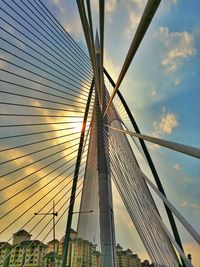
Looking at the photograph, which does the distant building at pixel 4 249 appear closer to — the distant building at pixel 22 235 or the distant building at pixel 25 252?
the distant building at pixel 25 252

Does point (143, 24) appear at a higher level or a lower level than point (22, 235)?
lower

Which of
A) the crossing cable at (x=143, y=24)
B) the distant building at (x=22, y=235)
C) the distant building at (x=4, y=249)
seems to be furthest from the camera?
the distant building at (x=22, y=235)

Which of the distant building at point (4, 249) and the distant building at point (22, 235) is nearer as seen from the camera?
the distant building at point (4, 249)

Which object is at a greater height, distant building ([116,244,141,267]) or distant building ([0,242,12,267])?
distant building ([116,244,141,267])

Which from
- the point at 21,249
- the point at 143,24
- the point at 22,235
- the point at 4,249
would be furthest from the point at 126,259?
the point at 143,24

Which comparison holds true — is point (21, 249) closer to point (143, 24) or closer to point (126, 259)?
point (143, 24)

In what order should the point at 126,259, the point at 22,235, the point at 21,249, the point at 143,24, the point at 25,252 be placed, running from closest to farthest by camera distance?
the point at 143,24 < the point at 25,252 < the point at 22,235 < the point at 21,249 < the point at 126,259

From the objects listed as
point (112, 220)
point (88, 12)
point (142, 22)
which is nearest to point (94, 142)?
point (112, 220)

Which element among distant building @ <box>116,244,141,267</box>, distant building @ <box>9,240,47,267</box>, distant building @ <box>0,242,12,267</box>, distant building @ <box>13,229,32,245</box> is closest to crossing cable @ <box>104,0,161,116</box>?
distant building @ <box>0,242,12,267</box>

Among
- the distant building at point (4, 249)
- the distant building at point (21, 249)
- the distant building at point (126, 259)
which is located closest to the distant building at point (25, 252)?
the distant building at point (21, 249)

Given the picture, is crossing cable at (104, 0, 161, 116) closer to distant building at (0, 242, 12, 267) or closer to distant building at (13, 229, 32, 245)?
distant building at (0, 242, 12, 267)

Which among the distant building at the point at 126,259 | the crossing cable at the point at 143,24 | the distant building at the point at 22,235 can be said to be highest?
the distant building at the point at 126,259

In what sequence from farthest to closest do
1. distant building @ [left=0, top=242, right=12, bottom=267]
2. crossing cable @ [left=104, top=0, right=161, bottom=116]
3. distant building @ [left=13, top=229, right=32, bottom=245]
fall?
distant building @ [left=13, top=229, right=32, bottom=245], distant building @ [left=0, top=242, right=12, bottom=267], crossing cable @ [left=104, top=0, right=161, bottom=116]

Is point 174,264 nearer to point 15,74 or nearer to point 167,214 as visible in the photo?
point 15,74
